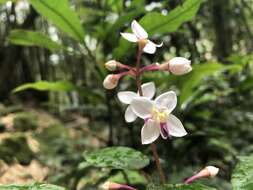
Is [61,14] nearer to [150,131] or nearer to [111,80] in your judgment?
[111,80]

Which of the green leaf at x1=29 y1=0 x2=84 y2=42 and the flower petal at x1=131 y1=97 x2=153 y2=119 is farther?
the green leaf at x1=29 y1=0 x2=84 y2=42

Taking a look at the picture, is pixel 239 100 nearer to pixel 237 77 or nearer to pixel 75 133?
pixel 237 77

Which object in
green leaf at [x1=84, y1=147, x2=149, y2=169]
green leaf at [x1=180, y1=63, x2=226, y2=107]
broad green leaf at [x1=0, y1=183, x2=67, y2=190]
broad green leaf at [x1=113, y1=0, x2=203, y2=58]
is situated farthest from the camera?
green leaf at [x1=180, y1=63, x2=226, y2=107]

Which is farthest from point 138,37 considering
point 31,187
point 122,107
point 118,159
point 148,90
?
point 122,107

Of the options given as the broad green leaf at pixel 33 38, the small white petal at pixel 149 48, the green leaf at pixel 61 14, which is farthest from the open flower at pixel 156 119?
the broad green leaf at pixel 33 38

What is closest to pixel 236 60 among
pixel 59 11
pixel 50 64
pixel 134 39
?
pixel 59 11

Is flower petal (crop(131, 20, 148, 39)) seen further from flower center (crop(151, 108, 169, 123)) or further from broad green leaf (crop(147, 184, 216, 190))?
broad green leaf (crop(147, 184, 216, 190))

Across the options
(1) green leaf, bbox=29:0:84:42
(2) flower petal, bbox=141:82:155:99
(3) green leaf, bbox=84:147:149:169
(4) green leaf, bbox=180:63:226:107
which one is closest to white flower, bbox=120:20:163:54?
(2) flower petal, bbox=141:82:155:99
